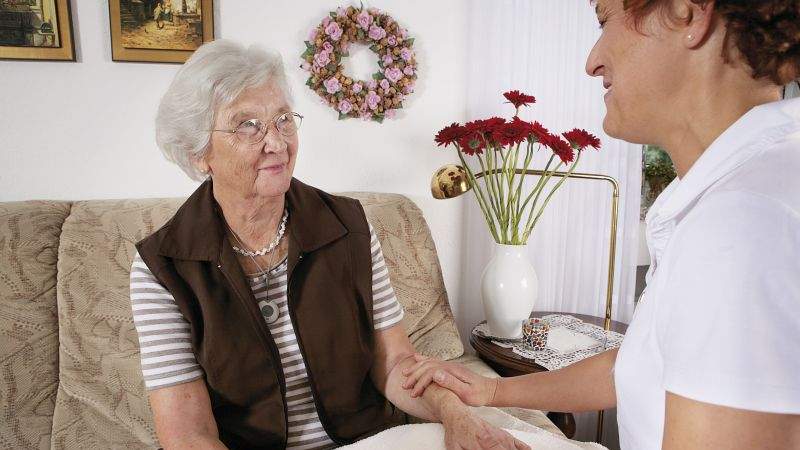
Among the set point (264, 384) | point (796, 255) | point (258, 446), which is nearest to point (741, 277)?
point (796, 255)

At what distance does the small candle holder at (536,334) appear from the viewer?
189 cm

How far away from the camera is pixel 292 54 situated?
2.21 meters

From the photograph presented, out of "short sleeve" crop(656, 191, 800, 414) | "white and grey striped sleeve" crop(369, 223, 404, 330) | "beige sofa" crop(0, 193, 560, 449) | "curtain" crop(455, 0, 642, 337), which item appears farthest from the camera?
"curtain" crop(455, 0, 642, 337)

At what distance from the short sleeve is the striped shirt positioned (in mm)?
1023

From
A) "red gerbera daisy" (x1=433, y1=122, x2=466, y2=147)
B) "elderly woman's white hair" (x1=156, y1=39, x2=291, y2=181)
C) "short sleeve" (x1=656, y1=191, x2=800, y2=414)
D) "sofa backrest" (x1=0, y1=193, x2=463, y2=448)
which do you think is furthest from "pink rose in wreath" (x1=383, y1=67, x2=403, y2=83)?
"short sleeve" (x1=656, y1=191, x2=800, y2=414)

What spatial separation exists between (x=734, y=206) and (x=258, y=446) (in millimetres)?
1205

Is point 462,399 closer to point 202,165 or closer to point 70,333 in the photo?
point 202,165

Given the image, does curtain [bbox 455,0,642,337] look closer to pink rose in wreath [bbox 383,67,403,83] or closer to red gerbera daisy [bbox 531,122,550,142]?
pink rose in wreath [bbox 383,67,403,83]

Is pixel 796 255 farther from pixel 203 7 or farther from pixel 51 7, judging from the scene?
pixel 51 7

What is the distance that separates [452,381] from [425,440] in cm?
17

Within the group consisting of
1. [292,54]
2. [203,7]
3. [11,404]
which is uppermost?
[203,7]

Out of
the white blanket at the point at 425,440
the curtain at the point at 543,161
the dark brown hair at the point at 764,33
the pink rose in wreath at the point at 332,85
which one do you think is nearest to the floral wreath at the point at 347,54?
the pink rose in wreath at the point at 332,85

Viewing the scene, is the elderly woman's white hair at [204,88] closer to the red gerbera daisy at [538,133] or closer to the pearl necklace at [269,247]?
the pearl necklace at [269,247]

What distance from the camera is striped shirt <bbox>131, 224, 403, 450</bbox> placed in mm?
1237
